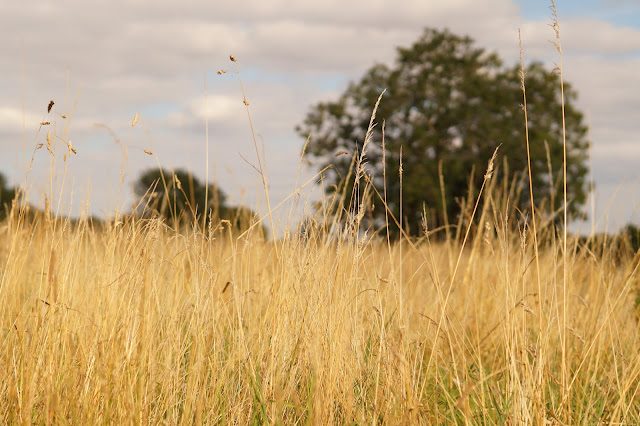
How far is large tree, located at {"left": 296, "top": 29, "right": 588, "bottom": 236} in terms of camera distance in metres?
19.4

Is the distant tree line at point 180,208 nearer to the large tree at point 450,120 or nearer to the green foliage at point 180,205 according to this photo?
the green foliage at point 180,205

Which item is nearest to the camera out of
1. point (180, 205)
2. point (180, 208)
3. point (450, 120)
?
point (180, 205)

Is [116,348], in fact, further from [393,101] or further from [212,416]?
[393,101]

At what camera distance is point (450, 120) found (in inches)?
793

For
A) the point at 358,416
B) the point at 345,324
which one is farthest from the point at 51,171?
the point at 358,416

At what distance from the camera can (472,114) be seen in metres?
19.8

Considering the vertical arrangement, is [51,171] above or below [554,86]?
below

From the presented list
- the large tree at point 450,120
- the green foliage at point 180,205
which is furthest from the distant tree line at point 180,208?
the large tree at point 450,120

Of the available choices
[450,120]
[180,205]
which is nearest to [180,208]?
[180,205]

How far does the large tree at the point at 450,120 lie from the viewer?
19.4 metres

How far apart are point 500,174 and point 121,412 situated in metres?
18.7

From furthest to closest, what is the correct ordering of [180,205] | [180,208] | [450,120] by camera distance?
[450,120], [180,208], [180,205]

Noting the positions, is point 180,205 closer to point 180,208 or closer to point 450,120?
point 180,208

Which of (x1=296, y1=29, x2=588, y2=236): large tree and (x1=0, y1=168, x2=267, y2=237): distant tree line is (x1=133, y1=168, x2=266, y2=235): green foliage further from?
(x1=296, y1=29, x2=588, y2=236): large tree
